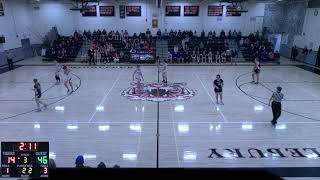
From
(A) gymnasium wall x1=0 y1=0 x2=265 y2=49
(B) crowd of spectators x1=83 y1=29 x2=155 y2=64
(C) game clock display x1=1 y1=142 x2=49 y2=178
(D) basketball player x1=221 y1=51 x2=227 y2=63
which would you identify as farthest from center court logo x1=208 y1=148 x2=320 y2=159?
(A) gymnasium wall x1=0 y1=0 x2=265 y2=49

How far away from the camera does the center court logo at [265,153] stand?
8992 millimetres

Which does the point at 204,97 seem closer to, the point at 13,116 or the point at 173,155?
the point at 173,155

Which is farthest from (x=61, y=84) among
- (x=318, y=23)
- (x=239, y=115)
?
(x=318, y=23)

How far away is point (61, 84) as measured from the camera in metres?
18.4

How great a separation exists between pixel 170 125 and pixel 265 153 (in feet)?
12.1

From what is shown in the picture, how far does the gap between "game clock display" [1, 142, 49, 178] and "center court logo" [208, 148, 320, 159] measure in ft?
18.6

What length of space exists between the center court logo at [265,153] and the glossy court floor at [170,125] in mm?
30

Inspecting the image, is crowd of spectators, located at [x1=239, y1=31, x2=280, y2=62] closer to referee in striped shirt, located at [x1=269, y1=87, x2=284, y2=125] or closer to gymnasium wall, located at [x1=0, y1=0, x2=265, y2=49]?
gymnasium wall, located at [x1=0, y1=0, x2=265, y2=49]

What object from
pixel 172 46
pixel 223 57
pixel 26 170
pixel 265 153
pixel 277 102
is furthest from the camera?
pixel 172 46

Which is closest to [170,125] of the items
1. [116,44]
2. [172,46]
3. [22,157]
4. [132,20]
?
[22,157]

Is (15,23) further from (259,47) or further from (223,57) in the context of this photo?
(259,47)

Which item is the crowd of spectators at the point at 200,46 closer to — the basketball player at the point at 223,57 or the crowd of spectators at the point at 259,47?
the basketball player at the point at 223,57

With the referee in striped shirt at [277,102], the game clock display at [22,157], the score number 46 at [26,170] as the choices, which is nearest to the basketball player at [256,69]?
the referee in striped shirt at [277,102]

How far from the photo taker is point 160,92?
16.3 meters
